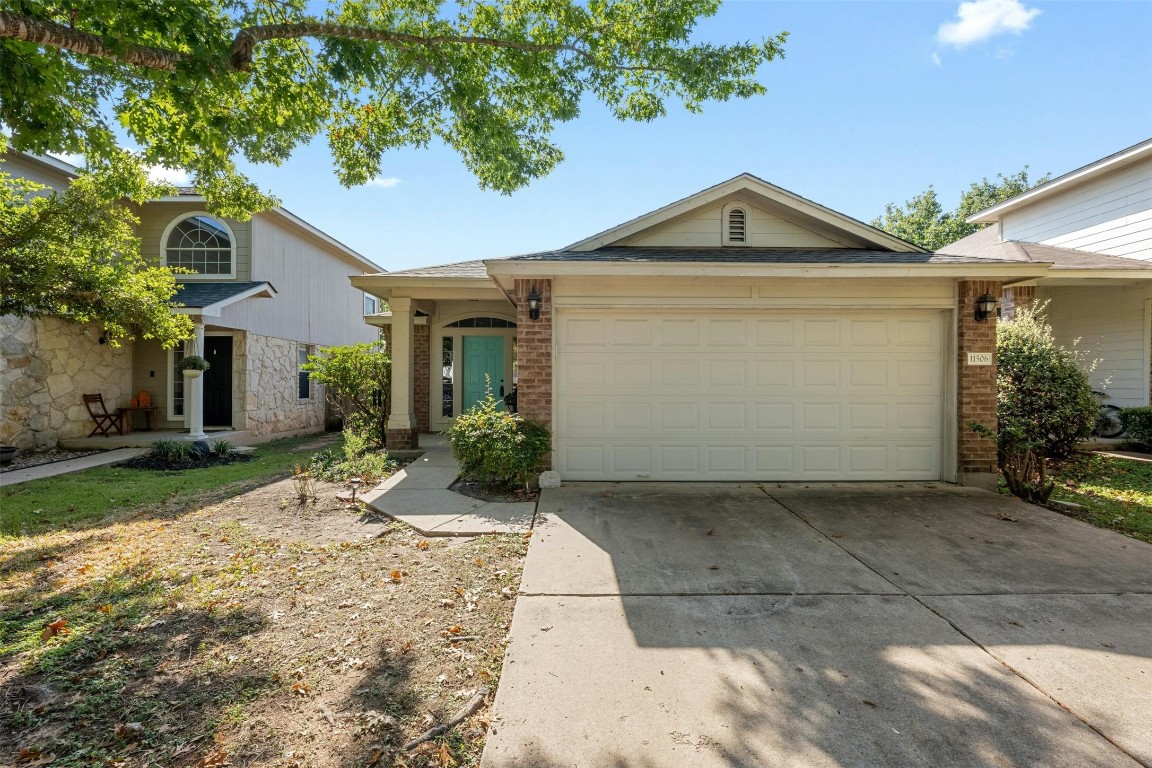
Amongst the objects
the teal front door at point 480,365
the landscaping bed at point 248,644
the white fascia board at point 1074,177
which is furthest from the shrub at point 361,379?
the white fascia board at point 1074,177

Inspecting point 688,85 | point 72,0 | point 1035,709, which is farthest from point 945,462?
point 72,0

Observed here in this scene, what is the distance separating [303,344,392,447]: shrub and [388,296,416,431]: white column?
0.59 metres

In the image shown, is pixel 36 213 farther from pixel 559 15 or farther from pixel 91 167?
pixel 559 15

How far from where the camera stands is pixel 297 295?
46.5 ft

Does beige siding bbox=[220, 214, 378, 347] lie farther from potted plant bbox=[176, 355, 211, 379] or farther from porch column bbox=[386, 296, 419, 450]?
porch column bbox=[386, 296, 419, 450]

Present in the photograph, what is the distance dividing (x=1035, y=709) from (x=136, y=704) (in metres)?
4.48

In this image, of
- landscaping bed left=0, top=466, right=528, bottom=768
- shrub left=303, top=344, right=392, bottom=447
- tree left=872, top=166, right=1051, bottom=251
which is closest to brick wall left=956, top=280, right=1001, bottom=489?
landscaping bed left=0, top=466, right=528, bottom=768

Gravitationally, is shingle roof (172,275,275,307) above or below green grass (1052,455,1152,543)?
above

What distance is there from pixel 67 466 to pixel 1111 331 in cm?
2007

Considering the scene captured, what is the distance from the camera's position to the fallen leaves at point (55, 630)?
318 centimetres

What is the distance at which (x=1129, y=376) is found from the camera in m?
10.1

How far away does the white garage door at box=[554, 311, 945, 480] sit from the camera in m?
6.87

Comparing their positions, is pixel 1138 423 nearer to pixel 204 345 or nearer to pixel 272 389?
pixel 272 389

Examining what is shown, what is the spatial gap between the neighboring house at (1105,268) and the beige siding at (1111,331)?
16 mm
